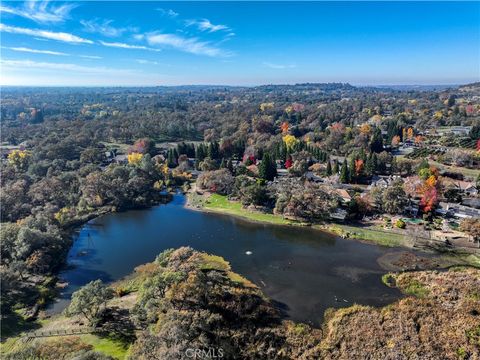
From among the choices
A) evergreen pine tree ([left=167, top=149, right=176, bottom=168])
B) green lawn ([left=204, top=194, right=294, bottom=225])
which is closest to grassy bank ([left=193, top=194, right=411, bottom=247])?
green lawn ([left=204, top=194, right=294, bottom=225])

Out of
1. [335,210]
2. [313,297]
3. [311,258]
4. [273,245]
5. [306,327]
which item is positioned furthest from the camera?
[335,210]

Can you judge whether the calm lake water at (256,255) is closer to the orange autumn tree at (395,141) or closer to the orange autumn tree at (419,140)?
the orange autumn tree at (395,141)

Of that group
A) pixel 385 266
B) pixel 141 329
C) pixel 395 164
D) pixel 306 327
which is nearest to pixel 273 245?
pixel 385 266

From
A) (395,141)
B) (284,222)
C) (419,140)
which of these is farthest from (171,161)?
(419,140)

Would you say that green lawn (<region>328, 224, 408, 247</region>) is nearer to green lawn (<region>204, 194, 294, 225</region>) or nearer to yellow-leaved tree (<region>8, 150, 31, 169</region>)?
green lawn (<region>204, 194, 294, 225</region>)

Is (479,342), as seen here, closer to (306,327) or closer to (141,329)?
(306,327)

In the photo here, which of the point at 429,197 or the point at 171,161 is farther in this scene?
the point at 171,161

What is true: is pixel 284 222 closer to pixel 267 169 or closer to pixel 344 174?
pixel 267 169
